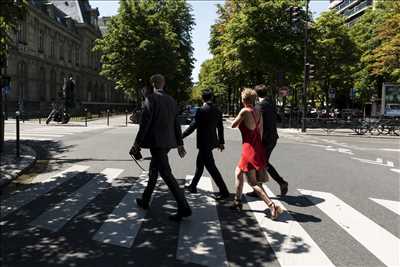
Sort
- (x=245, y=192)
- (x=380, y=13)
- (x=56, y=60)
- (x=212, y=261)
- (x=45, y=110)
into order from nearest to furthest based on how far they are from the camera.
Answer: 1. (x=212, y=261)
2. (x=245, y=192)
3. (x=380, y=13)
4. (x=45, y=110)
5. (x=56, y=60)

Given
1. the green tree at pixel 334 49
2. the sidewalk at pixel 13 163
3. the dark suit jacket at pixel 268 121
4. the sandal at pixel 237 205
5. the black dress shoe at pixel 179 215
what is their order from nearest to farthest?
the black dress shoe at pixel 179 215, the sandal at pixel 237 205, the dark suit jacket at pixel 268 121, the sidewalk at pixel 13 163, the green tree at pixel 334 49

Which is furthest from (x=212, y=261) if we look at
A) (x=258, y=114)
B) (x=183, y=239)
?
(x=258, y=114)

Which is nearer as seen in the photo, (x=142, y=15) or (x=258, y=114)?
(x=258, y=114)

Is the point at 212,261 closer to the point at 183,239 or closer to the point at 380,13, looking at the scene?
the point at 183,239

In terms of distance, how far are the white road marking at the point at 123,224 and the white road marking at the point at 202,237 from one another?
585 millimetres

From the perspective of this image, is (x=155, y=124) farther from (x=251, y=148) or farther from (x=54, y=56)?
(x=54, y=56)

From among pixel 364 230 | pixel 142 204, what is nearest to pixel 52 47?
pixel 142 204

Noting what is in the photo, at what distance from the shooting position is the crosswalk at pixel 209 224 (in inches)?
170

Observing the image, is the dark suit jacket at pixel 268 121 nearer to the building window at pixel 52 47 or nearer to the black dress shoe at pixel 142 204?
the black dress shoe at pixel 142 204

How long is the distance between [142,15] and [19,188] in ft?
105

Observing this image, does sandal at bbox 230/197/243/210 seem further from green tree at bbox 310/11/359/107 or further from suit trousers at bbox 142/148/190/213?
green tree at bbox 310/11/359/107

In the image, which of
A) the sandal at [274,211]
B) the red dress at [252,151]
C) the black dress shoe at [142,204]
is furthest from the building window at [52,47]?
the sandal at [274,211]

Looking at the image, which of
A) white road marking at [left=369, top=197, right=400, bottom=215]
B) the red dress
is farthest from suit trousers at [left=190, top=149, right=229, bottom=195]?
white road marking at [left=369, top=197, right=400, bottom=215]

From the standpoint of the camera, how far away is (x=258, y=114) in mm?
5898
